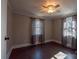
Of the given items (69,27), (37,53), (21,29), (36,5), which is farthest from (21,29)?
(69,27)

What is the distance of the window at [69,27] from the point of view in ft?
14.8

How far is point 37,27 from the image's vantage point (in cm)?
550

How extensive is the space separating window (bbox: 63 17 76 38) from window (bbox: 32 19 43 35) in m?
1.78

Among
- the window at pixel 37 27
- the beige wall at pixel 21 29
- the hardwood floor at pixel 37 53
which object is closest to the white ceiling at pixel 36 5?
the window at pixel 37 27

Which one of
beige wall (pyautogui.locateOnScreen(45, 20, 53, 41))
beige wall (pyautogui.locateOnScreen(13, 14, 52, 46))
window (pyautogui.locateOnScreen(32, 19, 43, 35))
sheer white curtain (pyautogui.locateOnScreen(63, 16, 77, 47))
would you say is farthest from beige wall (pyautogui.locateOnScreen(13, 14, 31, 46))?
sheer white curtain (pyautogui.locateOnScreen(63, 16, 77, 47))

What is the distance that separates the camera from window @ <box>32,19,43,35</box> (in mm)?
5275

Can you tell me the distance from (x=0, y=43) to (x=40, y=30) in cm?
471

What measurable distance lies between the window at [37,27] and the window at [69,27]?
178 cm

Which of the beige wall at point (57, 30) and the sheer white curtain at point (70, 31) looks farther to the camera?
the beige wall at point (57, 30)

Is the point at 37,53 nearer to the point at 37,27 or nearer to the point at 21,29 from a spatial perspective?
the point at 21,29

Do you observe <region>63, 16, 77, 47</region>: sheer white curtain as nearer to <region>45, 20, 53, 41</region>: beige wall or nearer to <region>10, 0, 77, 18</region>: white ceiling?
<region>10, 0, 77, 18</region>: white ceiling

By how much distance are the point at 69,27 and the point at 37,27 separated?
2212mm

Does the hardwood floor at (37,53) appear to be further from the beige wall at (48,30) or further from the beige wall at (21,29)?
the beige wall at (48,30)

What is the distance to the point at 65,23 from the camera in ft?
16.8
